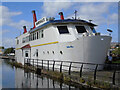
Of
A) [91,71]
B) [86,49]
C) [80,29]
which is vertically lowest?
[91,71]

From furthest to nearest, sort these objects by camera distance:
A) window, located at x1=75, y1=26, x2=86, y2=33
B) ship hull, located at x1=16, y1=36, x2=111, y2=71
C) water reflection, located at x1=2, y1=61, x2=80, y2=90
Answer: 1. window, located at x1=75, y1=26, x2=86, y2=33
2. ship hull, located at x1=16, y1=36, x2=111, y2=71
3. water reflection, located at x1=2, y1=61, x2=80, y2=90

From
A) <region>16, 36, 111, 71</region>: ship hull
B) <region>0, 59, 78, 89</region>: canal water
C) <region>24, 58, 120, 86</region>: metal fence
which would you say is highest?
<region>16, 36, 111, 71</region>: ship hull

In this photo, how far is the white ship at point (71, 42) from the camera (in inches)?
485

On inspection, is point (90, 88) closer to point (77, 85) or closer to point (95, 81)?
point (95, 81)

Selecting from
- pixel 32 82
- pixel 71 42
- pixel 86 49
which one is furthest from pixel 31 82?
pixel 86 49


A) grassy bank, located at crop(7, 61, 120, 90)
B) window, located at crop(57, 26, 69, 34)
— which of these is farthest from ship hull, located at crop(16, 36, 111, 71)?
grassy bank, located at crop(7, 61, 120, 90)

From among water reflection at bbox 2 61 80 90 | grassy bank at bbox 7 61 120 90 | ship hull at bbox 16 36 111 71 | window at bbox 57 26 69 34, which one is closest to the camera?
grassy bank at bbox 7 61 120 90

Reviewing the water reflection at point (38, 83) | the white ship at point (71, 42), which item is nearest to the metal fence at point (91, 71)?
the white ship at point (71, 42)

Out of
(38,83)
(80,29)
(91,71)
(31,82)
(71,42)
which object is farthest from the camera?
(80,29)

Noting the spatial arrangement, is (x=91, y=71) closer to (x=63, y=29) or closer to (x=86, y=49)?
(x=86, y=49)

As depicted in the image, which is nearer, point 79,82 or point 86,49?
point 79,82

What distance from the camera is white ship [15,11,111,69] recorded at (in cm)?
1232

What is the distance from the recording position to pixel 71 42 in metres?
12.7

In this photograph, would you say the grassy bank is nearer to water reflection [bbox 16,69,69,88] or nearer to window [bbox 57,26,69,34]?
water reflection [bbox 16,69,69,88]
